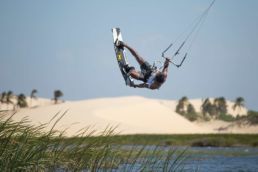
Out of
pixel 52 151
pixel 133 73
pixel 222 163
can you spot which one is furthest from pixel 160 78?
pixel 222 163

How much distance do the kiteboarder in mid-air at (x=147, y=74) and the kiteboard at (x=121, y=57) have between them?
0.10m

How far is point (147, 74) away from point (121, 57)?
1.74 metres

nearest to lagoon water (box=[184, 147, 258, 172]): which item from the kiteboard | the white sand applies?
the kiteboard

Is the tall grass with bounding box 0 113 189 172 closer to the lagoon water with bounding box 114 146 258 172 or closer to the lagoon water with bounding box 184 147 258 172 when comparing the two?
the lagoon water with bounding box 114 146 258 172

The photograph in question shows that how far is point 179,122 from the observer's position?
111875mm

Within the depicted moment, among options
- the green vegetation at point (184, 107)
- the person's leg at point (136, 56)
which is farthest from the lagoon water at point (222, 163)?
the green vegetation at point (184, 107)

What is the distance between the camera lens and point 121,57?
→ 12938mm

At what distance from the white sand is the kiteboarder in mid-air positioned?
87719 mm

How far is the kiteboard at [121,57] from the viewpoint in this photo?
12056 mm

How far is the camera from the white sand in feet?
341

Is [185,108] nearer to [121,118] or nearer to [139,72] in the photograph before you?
[121,118]

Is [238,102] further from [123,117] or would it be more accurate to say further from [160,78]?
[160,78]

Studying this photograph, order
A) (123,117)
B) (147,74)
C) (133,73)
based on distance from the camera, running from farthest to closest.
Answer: (123,117) < (133,73) < (147,74)

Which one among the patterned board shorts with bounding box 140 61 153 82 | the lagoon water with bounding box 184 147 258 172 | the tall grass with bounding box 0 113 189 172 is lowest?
the lagoon water with bounding box 184 147 258 172
